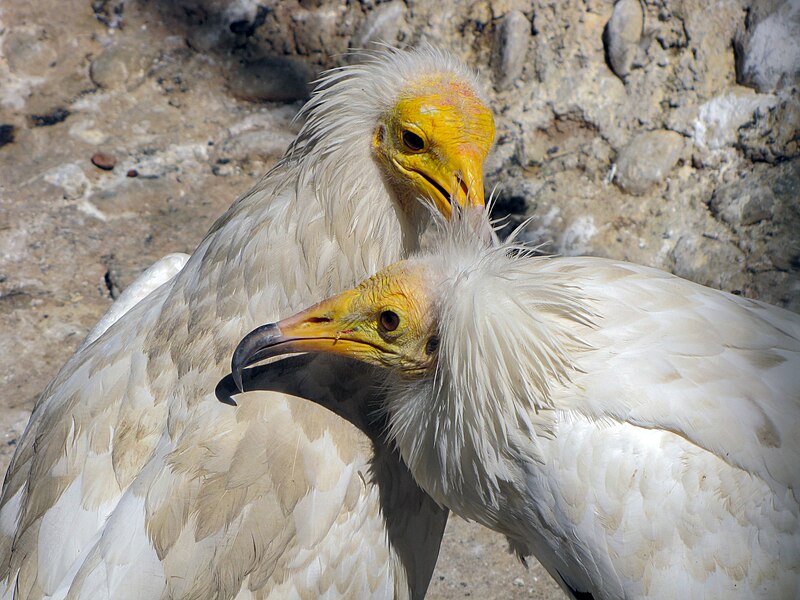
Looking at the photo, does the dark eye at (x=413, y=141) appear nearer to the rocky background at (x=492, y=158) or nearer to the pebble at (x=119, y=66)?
the rocky background at (x=492, y=158)

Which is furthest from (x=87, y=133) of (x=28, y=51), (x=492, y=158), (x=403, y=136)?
(x=403, y=136)

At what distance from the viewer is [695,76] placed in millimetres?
4141

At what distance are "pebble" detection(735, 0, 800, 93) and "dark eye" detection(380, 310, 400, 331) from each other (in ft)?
8.88

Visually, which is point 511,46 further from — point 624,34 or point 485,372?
point 485,372

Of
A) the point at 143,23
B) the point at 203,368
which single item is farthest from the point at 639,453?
the point at 143,23

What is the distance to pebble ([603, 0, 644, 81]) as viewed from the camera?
4.27 meters

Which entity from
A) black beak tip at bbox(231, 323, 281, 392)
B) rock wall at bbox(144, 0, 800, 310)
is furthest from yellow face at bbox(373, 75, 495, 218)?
rock wall at bbox(144, 0, 800, 310)

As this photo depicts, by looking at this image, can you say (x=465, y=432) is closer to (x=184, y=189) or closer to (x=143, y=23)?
(x=184, y=189)

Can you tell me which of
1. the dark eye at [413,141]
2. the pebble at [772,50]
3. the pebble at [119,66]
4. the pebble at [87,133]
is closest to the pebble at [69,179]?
the pebble at [87,133]

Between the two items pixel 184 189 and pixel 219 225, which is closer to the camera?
pixel 219 225

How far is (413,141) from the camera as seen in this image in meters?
2.31

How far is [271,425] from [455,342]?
53cm

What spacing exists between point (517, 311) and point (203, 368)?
2.74 feet

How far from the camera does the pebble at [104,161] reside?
4762 mm
